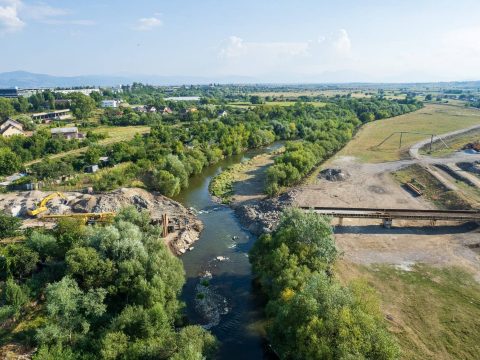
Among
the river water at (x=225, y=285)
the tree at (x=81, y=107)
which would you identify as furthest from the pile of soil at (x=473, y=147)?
the tree at (x=81, y=107)

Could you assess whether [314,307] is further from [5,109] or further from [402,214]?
[5,109]

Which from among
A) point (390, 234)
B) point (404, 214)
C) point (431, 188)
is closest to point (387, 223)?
point (390, 234)

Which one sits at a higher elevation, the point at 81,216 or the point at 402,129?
the point at 402,129

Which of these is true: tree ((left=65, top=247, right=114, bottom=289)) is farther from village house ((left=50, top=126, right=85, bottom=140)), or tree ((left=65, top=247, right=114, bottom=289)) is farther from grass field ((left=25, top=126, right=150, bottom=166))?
village house ((left=50, top=126, right=85, bottom=140))

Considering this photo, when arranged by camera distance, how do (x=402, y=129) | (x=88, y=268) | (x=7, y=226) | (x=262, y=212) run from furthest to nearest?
1. (x=402, y=129)
2. (x=262, y=212)
3. (x=7, y=226)
4. (x=88, y=268)

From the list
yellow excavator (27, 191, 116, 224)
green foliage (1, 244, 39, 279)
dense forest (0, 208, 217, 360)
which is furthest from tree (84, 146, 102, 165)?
green foliage (1, 244, 39, 279)
